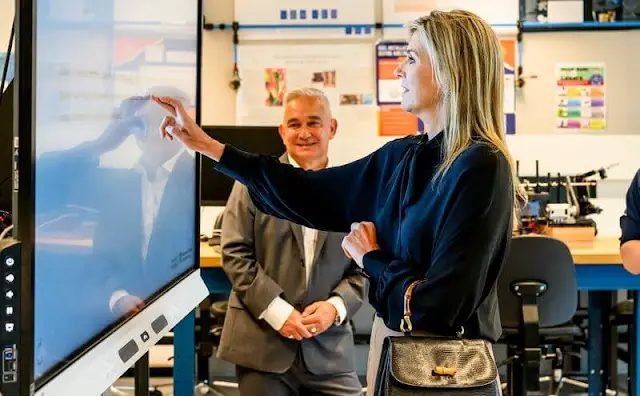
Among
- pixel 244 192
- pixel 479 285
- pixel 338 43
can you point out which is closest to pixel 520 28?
pixel 338 43

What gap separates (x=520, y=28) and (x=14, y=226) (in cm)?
369

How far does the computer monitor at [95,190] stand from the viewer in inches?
32.4

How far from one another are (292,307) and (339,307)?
150 millimetres

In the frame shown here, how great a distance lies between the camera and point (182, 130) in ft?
5.05

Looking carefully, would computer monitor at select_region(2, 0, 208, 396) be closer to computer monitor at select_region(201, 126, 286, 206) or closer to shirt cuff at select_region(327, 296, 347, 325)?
shirt cuff at select_region(327, 296, 347, 325)

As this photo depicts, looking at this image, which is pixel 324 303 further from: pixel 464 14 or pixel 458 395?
pixel 464 14

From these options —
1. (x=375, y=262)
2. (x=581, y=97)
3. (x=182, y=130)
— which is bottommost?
(x=375, y=262)

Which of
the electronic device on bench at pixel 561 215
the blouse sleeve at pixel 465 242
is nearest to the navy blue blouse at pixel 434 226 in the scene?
the blouse sleeve at pixel 465 242

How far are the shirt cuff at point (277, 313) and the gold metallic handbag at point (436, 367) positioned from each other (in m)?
0.76

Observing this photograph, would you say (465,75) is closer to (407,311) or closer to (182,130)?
(407,311)

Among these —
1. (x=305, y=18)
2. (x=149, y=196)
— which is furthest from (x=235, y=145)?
(x=149, y=196)

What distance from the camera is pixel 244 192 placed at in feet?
7.11

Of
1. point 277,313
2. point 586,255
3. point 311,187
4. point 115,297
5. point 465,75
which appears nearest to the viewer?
point 115,297

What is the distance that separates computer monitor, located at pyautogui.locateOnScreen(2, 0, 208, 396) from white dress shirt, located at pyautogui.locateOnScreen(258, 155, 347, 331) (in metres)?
0.40
